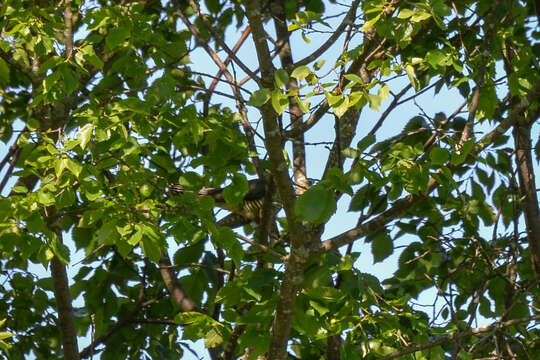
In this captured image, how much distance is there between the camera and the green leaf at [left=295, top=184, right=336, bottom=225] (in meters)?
2.79

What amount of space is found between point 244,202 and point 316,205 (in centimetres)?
144

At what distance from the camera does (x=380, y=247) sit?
4.09 m

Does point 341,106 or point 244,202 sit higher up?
point 244,202

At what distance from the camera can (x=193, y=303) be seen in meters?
4.19

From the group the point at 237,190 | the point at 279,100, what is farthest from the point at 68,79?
the point at 279,100

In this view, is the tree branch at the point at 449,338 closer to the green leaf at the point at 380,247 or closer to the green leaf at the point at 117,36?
the green leaf at the point at 380,247

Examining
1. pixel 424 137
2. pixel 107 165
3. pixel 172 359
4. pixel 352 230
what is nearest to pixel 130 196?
pixel 107 165

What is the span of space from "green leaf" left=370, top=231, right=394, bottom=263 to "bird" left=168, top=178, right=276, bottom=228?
0.60 m

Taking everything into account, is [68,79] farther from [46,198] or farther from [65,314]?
[65,314]

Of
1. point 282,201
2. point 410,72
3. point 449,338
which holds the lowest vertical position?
point 449,338

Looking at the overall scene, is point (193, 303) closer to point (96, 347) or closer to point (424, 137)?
point (96, 347)

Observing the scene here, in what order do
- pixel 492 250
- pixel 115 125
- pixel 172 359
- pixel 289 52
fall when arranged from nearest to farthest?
pixel 115 125 < pixel 492 250 < pixel 172 359 < pixel 289 52

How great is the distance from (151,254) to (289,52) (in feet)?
6.59

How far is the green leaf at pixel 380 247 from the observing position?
4090 millimetres
